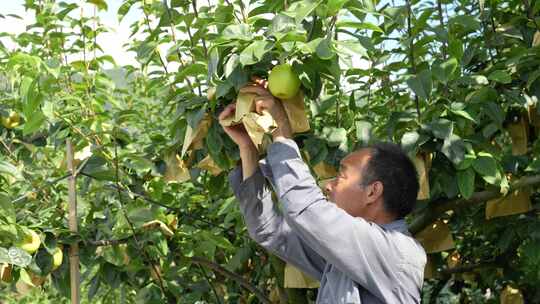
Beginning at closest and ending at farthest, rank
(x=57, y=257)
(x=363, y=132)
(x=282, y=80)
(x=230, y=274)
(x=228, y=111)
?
(x=282, y=80) < (x=228, y=111) < (x=363, y=132) < (x=57, y=257) < (x=230, y=274)

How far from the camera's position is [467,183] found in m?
2.09

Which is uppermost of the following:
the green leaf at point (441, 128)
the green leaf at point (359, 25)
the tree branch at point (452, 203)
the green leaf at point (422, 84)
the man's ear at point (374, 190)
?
the green leaf at point (359, 25)

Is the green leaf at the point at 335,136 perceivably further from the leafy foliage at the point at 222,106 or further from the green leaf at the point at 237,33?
the green leaf at the point at 237,33

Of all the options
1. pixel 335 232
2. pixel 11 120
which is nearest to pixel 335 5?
pixel 335 232

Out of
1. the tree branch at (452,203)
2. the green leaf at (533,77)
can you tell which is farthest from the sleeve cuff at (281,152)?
the tree branch at (452,203)

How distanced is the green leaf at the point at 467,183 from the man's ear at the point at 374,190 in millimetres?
396

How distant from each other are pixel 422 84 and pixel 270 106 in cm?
45

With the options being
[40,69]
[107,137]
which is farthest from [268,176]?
[107,137]

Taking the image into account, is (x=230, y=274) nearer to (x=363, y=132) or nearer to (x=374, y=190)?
(x=363, y=132)

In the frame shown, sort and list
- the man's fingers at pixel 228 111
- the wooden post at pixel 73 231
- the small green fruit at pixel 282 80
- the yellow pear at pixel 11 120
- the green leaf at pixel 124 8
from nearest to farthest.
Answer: the small green fruit at pixel 282 80
the man's fingers at pixel 228 111
the wooden post at pixel 73 231
the green leaf at pixel 124 8
the yellow pear at pixel 11 120

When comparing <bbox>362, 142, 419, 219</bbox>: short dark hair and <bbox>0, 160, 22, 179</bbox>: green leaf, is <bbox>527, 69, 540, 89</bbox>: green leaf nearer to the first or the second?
<bbox>362, 142, 419, 219</bbox>: short dark hair

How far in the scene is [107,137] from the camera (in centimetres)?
243

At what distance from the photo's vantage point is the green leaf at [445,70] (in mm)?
2029

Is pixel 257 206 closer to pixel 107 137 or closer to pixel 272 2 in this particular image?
pixel 272 2
